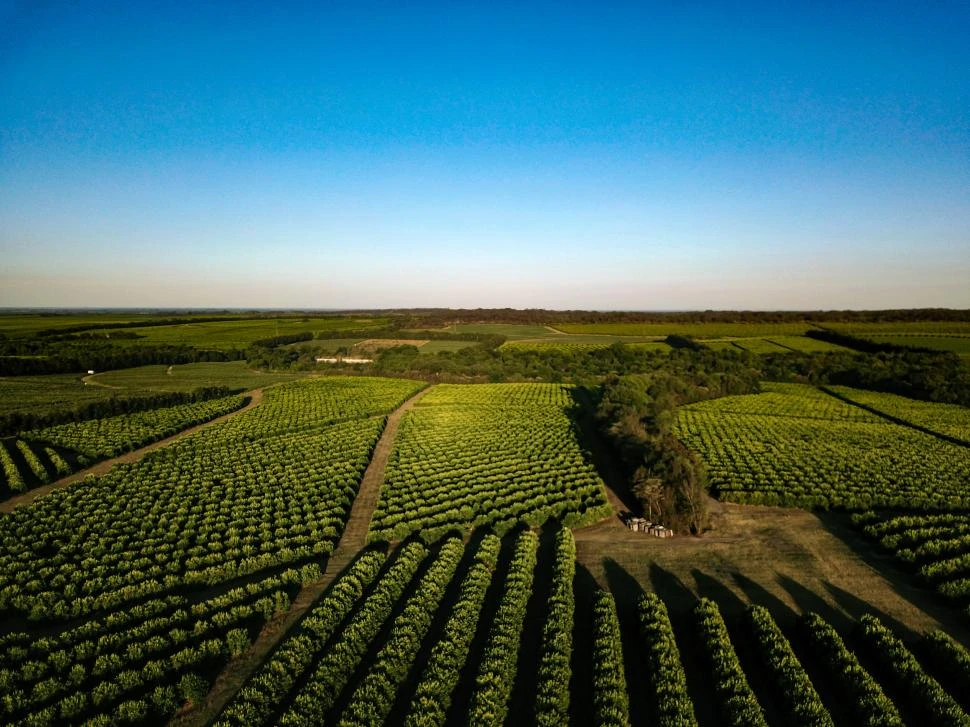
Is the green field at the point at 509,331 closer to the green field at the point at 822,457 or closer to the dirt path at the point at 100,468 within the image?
the green field at the point at 822,457

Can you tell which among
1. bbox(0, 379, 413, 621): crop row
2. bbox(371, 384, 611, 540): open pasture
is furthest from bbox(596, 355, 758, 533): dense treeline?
bbox(0, 379, 413, 621): crop row

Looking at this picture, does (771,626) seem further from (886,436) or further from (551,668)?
(886,436)

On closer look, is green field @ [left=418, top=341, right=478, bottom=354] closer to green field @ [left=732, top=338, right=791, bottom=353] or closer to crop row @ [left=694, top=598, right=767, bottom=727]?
green field @ [left=732, top=338, right=791, bottom=353]

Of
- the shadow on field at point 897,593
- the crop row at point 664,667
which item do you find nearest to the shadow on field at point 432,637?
the crop row at point 664,667

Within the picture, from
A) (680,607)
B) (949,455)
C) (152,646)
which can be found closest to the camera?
(152,646)

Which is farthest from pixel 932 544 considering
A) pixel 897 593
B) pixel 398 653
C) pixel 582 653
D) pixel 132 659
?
pixel 132 659

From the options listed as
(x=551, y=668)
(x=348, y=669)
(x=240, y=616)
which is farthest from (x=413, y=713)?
(x=240, y=616)

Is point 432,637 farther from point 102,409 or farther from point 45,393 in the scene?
point 45,393
